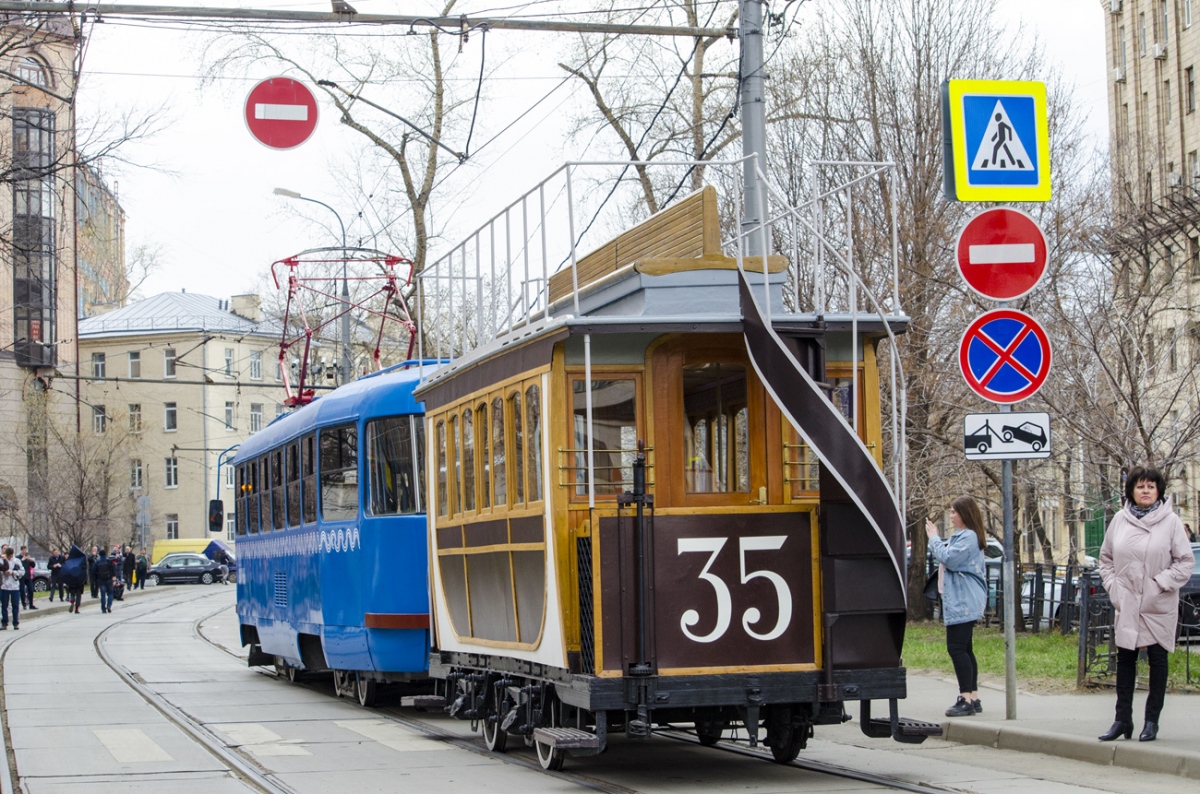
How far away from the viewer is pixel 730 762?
11.0 metres

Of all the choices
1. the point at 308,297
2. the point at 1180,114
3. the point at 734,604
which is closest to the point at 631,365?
the point at 734,604

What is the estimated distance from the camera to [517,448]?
10625 millimetres

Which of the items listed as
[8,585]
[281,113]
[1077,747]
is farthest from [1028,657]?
[8,585]

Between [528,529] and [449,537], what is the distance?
224 cm

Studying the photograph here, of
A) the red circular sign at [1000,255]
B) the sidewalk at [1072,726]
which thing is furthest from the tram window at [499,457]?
the sidewalk at [1072,726]

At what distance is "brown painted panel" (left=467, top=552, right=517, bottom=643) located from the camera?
1095 centimetres

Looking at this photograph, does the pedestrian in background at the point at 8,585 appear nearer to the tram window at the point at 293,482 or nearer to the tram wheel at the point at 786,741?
the tram window at the point at 293,482

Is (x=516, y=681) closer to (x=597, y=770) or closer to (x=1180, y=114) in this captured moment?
(x=597, y=770)

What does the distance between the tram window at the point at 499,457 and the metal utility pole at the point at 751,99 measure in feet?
10.00

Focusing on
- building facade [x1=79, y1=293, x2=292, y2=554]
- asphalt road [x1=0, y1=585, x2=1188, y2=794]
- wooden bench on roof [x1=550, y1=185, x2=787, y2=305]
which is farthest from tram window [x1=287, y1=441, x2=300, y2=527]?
building facade [x1=79, y1=293, x2=292, y2=554]

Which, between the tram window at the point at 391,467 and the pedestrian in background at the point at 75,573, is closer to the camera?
the tram window at the point at 391,467

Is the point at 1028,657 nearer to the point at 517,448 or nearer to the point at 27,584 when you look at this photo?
the point at 517,448

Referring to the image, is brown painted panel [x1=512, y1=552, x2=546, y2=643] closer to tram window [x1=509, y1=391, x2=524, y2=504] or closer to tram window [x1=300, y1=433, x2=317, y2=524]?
tram window [x1=509, y1=391, x2=524, y2=504]

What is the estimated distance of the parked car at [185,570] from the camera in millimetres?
71938
